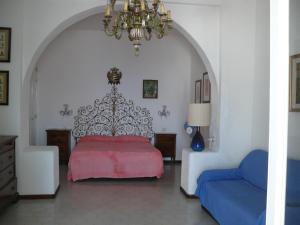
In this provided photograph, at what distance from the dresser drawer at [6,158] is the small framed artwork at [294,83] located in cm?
318

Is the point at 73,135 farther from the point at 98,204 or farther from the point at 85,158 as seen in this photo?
the point at 98,204

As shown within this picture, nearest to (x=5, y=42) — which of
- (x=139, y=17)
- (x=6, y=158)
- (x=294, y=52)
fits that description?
(x=6, y=158)

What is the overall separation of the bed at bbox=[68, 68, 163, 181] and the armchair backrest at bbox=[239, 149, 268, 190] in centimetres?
192

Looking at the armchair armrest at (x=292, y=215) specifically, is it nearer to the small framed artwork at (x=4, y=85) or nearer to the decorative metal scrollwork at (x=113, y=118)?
the small framed artwork at (x=4, y=85)

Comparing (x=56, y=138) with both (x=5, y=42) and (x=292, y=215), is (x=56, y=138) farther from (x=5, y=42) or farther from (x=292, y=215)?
(x=292, y=215)

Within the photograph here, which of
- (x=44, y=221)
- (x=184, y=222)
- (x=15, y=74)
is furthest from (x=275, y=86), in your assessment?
(x=15, y=74)

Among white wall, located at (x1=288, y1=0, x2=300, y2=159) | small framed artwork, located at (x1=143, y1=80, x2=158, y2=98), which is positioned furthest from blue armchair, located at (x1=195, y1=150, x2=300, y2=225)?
small framed artwork, located at (x1=143, y1=80, x2=158, y2=98)

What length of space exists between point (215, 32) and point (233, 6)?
420 mm

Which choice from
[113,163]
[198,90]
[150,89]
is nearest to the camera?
[113,163]

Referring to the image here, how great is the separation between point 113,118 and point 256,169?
13.7ft

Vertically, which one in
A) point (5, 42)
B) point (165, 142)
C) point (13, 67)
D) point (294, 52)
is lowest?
point (165, 142)

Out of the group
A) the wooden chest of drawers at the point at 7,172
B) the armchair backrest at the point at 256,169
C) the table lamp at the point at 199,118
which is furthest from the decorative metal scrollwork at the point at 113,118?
the armchair backrest at the point at 256,169

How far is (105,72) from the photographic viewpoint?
7.14 metres

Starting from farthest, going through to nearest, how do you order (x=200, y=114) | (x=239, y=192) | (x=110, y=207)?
1. (x=200, y=114)
2. (x=110, y=207)
3. (x=239, y=192)
